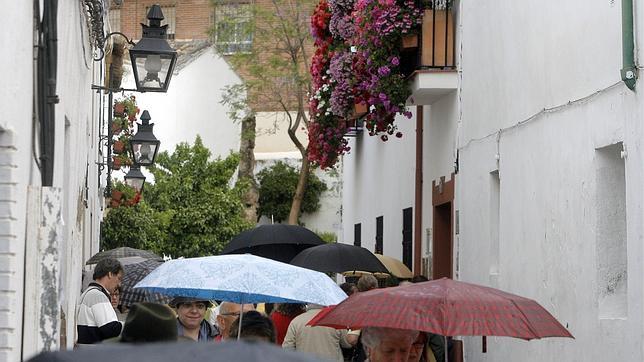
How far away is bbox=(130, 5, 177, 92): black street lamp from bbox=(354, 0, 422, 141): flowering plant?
16.0 ft

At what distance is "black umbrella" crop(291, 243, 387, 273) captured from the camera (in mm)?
15602

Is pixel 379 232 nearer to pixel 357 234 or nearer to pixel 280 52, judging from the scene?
pixel 357 234

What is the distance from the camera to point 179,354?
9.16 ft

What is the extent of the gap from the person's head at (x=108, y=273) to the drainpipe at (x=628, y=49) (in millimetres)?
4697

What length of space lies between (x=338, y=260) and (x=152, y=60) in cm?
483

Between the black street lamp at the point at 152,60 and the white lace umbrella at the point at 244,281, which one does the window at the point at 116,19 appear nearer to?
the black street lamp at the point at 152,60

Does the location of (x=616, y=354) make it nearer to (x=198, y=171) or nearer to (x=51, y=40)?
(x=51, y=40)

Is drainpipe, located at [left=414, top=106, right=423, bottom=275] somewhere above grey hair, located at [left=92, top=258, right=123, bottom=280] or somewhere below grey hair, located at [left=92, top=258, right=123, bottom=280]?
above

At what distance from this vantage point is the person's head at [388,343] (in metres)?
7.20

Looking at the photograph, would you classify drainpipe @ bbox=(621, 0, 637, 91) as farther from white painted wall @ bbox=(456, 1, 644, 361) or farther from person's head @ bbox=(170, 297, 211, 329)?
person's head @ bbox=(170, 297, 211, 329)

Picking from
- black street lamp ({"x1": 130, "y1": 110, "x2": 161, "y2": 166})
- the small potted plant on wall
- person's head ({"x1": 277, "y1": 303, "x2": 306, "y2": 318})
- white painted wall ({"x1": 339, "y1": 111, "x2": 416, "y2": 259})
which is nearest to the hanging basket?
the small potted plant on wall

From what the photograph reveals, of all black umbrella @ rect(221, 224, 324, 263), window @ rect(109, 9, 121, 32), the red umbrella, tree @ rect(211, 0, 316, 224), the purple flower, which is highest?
window @ rect(109, 9, 121, 32)

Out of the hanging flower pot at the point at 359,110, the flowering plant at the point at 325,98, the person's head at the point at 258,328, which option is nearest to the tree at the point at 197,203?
the flowering plant at the point at 325,98

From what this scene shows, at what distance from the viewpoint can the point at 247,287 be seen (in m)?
9.65
